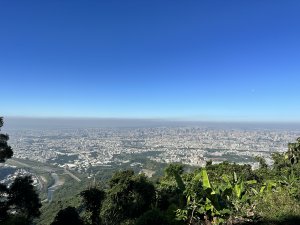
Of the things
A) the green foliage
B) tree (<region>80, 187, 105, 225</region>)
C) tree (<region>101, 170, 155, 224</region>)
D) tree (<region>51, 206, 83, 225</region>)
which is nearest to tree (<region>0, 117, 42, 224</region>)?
tree (<region>51, 206, 83, 225</region>)

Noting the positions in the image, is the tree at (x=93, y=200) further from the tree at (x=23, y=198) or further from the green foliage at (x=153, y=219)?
the green foliage at (x=153, y=219)

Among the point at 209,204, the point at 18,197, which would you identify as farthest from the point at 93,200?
the point at 209,204

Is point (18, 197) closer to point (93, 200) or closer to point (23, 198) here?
point (23, 198)

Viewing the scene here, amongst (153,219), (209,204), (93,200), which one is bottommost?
(93,200)

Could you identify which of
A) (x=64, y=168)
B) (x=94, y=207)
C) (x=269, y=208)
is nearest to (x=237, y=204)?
(x=269, y=208)

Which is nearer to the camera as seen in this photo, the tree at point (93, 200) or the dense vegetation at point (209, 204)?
the dense vegetation at point (209, 204)

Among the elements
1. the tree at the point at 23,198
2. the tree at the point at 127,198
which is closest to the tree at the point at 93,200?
the tree at the point at 127,198

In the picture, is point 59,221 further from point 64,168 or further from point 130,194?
point 64,168

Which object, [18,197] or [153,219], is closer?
[153,219]

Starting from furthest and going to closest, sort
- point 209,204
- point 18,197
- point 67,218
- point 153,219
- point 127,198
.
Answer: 1. point 127,198
2. point 67,218
3. point 18,197
4. point 153,219
5. point 209,204
